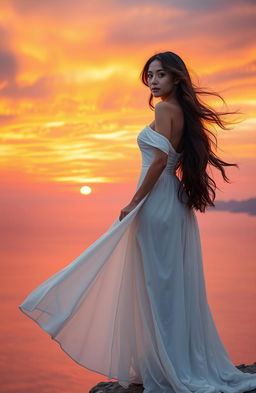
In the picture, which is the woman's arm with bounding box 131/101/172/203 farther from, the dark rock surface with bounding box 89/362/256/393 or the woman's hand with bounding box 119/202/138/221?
the dark rock surface with bounding box 89/362/256/393

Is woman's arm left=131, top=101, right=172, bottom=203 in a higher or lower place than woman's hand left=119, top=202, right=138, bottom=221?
higher

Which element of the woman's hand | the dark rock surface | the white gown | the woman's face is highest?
the woman's face

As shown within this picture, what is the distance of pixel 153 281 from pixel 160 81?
1577mm

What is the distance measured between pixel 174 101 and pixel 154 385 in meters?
2.24

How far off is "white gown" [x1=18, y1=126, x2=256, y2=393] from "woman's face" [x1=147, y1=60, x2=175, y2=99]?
0.31 m

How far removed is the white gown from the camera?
5.42 metres

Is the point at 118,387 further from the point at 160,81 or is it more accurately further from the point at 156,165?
the point at 160,81

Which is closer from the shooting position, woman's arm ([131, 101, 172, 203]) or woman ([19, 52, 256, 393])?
woman's arm ([131, 101, 172, 203])

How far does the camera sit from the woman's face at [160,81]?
5445mm

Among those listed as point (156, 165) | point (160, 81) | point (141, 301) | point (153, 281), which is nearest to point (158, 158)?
point (156, 165)

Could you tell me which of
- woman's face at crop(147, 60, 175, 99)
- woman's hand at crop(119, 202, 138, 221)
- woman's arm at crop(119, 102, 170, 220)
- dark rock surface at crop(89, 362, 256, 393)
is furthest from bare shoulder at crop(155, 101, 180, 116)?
dark rock surface at crop(89, 362, 256, 393)

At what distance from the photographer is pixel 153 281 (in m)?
5.45

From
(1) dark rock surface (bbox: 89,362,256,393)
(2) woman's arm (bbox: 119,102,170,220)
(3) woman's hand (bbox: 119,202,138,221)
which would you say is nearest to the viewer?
(2) woman's arm (bbox: 119,102,170,220)

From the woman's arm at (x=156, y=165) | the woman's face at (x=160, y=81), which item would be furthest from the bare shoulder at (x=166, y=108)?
the woman's face at (x=160, y=81)
